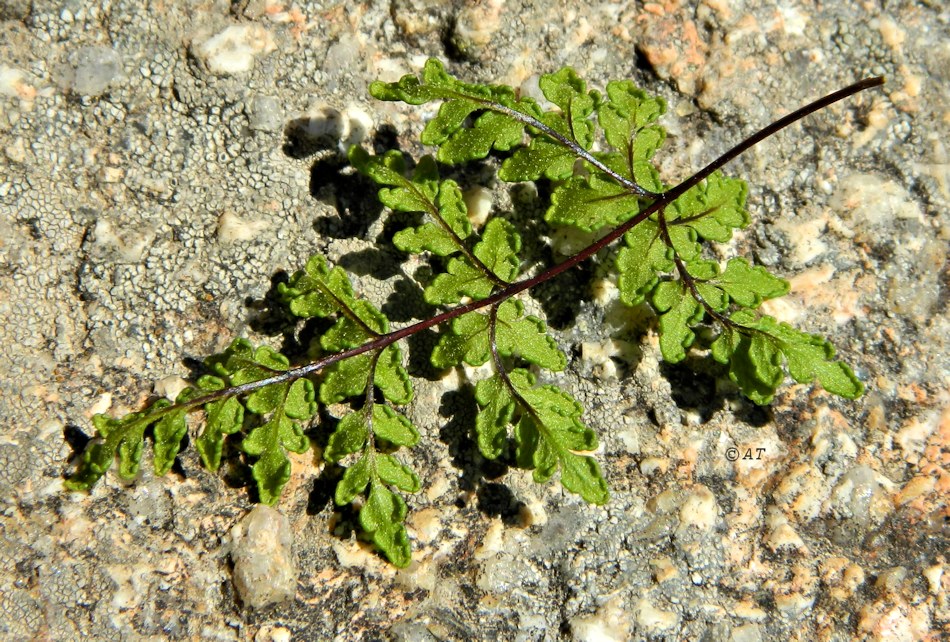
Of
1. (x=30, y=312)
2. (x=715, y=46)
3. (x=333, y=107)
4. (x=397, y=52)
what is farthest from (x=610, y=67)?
(x=30, y=312)

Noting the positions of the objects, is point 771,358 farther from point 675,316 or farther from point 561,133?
point 561,133

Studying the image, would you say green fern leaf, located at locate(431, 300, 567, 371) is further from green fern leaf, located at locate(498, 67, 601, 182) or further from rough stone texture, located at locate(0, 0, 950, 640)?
green fern leaf, located at locate(498, 67, 601, 182)

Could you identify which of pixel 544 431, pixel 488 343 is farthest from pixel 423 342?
pixel 544 431

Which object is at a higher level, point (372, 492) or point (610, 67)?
point (610, 67)

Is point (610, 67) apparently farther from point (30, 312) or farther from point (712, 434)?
point (30, 312)

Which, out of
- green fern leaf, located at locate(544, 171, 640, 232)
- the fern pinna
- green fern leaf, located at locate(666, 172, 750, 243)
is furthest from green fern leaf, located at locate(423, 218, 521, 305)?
green fern leaf, located at locate(666, 172, 750, 243)
